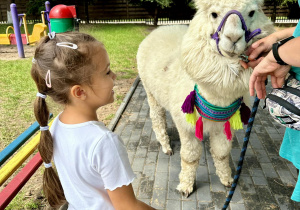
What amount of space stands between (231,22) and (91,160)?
1.09 metres

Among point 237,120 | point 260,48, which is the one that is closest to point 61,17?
point 237,120

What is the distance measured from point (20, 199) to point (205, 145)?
2174mm

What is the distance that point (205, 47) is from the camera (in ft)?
5.47

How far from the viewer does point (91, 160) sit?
3.36 feet

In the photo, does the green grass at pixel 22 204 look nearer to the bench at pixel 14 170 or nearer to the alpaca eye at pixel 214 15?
the bench at pixel 14 170

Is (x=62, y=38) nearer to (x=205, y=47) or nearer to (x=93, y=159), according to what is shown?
(x=93, y=159)

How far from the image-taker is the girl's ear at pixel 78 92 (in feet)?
3.47

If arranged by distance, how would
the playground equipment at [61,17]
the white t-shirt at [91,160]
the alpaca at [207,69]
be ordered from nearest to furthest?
the white t-shirt at [91,160] < the alpaca at [207,69] < the playground equipment at [61,17]

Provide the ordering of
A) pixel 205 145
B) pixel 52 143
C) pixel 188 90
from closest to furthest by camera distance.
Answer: pixel 52 143
pixel 188 90
pixel 205 145

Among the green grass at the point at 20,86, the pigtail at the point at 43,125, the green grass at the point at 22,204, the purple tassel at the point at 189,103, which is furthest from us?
the green grass at the point at 20,86

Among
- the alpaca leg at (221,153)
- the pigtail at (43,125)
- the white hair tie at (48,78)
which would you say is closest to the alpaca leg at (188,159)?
the alpaca leg at (221,153)

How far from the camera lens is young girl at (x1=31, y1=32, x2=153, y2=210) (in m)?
1.02

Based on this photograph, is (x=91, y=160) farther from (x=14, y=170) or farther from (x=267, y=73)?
(x=14, y=170)

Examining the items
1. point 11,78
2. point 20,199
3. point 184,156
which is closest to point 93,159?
point 184,156
